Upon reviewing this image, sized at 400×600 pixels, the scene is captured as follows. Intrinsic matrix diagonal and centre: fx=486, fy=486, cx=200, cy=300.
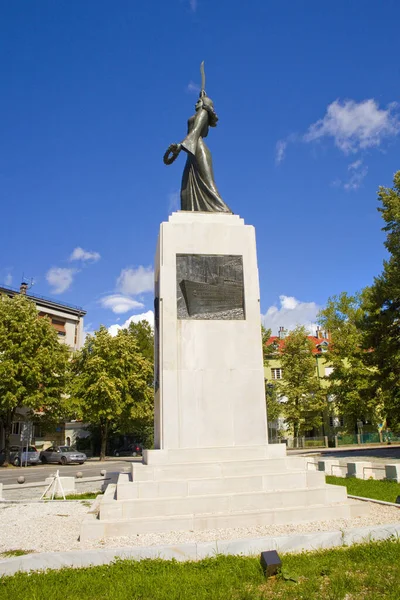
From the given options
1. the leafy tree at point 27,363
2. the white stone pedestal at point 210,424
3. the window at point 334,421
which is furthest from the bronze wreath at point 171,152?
the window at point 334,421

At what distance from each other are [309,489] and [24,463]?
29.7 m

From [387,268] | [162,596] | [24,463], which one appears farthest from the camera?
[24,463]

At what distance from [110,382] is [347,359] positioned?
22551 mm

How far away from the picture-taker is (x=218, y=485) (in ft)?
29.8

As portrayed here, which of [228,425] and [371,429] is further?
[371,429]

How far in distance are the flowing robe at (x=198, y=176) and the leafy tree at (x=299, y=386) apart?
35.5 meters

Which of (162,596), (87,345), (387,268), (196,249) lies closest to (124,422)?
(87,345)

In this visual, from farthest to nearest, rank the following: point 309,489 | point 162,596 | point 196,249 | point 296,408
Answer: point 296,408, point 196,249, point 309,489, point 162,596

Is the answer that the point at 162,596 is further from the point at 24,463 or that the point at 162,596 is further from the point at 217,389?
the point at 24,463

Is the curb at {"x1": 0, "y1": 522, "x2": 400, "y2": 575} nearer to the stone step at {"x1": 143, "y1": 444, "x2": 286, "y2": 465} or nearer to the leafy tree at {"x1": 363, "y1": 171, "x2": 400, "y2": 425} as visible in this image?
the stone step at {"x1": 143, "y1": 444, "x2": 286, "y2": 465}

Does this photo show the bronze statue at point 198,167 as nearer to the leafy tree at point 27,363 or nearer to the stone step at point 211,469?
the stone step at point 211,469

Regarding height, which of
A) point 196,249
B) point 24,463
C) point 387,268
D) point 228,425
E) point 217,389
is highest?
point 387,268

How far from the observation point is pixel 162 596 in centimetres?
511

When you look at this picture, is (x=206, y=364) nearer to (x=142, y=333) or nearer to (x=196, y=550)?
(x=196, y=550)
